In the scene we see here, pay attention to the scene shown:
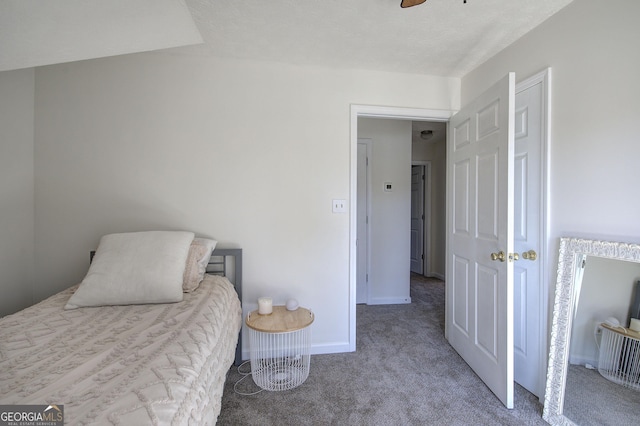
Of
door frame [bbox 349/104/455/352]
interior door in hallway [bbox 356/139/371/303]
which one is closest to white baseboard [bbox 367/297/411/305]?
interior door in hallway [bbox 356/139/371/303]

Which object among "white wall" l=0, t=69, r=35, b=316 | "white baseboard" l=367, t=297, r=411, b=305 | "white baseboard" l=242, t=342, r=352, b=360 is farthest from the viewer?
"white baseboard" l=367, t=297, r=411, b=305

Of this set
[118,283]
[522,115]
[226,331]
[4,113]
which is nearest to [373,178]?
[522,115]

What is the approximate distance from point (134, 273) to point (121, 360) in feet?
2.40

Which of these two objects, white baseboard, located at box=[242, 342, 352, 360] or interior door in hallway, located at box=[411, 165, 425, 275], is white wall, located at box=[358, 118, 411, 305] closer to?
white baseboard, located at box=[242, 342, 352, 360]

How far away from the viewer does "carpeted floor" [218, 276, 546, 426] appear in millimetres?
1544

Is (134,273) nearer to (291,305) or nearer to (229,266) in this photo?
(229,266)

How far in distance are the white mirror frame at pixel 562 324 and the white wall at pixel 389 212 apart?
2.05 m

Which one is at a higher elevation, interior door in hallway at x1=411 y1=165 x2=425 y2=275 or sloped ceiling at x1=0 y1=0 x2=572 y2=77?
sloped ceiling at x1=0 y1=0 x2=572 y2=77

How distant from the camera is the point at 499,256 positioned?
166cm

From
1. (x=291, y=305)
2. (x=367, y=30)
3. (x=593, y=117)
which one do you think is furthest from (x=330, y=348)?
(x=367, y=30)

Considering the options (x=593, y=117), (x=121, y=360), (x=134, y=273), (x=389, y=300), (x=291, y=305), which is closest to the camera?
(x=121, y=360)

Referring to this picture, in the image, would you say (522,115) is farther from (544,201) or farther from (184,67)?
(184,67)

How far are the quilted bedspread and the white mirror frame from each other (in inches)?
71.4

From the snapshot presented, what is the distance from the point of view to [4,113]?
6.02 feet
